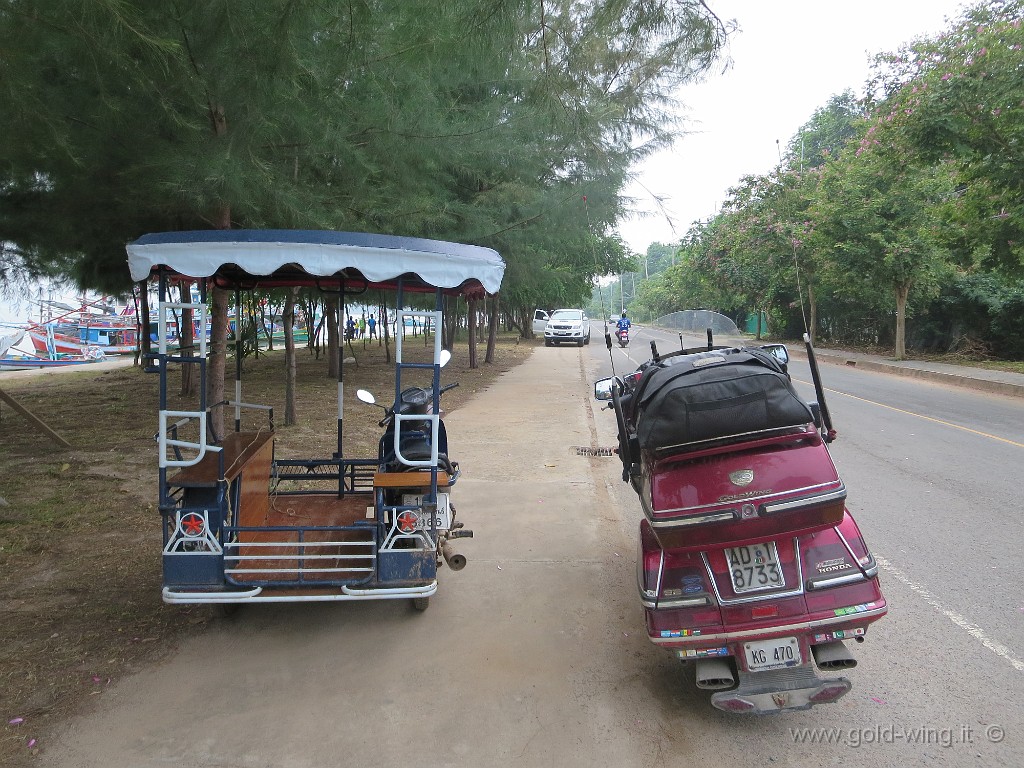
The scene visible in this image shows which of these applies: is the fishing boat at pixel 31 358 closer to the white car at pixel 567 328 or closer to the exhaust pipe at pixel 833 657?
the white car at pixel 567 328

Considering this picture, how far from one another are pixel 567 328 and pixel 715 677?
30564 mm

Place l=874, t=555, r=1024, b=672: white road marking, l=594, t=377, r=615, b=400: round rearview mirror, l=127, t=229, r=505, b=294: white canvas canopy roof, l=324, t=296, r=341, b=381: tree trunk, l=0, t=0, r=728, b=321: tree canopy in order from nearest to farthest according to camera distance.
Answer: l=127, t=229, r=505, b=294: white canvas canopy roof < l=874, t=555, r=1024, b=672: white road marking < l=594, t=377, r=615, b=400: round rearview mirror < l=0, t=0, r=728, b=321: tree canopy < l=324, t=296, r=341, b=381: tree trunk

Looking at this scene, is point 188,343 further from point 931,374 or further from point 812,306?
point 812,306

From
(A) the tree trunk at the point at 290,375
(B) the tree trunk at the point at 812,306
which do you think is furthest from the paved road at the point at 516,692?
(B) the tree trunk at the point at 812,306

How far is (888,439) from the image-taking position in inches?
376

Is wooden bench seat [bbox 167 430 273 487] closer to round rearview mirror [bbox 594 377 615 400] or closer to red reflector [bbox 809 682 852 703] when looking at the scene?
round rearview mirror [bbox 594 377 615 400]

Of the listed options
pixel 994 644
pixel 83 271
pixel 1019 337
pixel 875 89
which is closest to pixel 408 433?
pixel 994 644

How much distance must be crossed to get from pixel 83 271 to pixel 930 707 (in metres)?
11.6

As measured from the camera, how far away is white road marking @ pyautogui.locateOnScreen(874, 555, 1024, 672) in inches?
143

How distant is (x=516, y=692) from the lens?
133 inches

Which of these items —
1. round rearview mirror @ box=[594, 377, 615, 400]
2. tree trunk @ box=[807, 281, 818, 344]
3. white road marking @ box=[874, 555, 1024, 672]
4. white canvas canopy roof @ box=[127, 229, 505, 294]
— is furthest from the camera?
tree trunk @ box=[807, 281, 818, 344]

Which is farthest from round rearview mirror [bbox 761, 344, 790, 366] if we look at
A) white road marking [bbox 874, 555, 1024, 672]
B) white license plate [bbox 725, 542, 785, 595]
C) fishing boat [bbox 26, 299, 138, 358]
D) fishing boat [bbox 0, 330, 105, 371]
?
fishing boat [bbox 0, 330, 105, 371]

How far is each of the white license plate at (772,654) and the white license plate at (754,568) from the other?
22 centimetres

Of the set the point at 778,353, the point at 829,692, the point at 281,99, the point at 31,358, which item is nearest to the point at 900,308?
the point at 778,353
